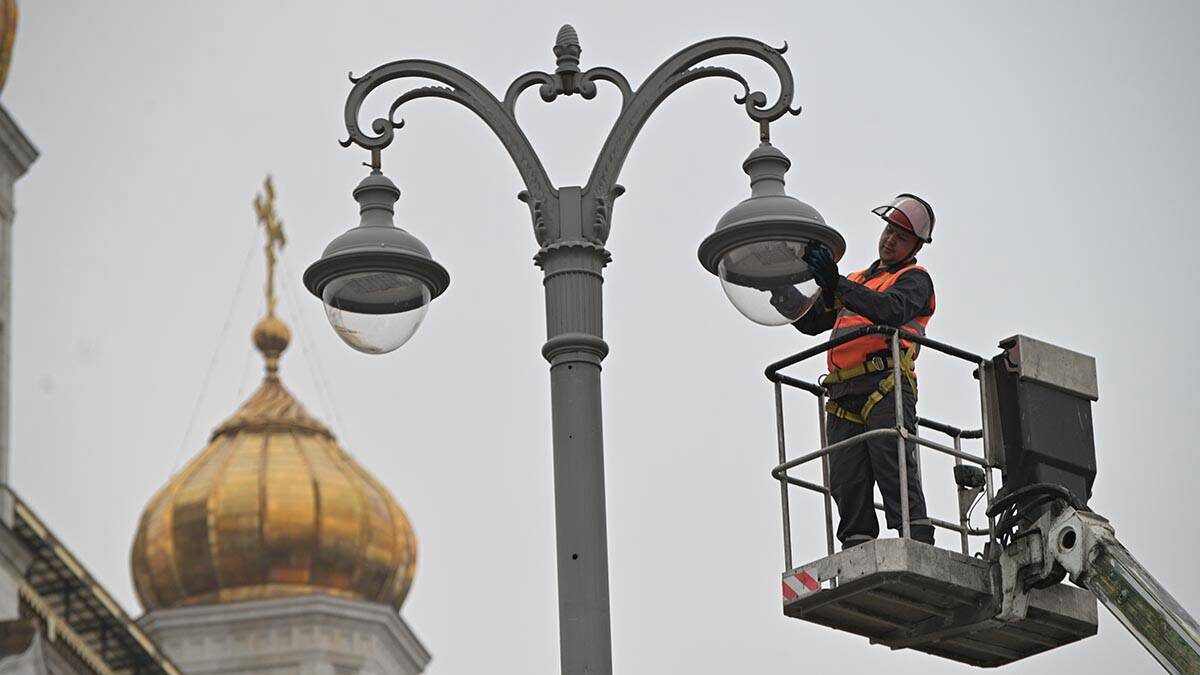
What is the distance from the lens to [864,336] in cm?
1662

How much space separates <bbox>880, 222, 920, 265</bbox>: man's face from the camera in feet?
55.4

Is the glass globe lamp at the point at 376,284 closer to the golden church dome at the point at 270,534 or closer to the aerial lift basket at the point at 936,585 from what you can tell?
the aerial lift basket at the point at 936,585

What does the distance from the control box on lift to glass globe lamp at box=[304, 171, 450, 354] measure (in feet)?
10.3

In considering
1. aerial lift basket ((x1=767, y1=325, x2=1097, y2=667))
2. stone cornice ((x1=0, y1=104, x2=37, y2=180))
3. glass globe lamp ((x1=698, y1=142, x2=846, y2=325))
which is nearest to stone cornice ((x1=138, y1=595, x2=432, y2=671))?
stone cornice ((x1=0, y1=104, x2=37, y2=180))

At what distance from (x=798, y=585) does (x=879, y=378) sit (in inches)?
43.8

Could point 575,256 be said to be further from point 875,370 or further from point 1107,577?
point 1107,577

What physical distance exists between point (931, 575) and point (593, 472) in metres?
2.08

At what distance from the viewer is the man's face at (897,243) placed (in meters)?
16.9

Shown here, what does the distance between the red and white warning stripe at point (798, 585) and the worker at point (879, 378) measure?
0.32 meters

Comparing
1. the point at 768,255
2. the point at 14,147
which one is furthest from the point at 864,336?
the point at 14,147

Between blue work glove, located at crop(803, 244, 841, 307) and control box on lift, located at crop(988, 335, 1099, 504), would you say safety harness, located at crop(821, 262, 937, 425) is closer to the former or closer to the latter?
control box on lift, located at crop(988, 335, 1099, 504)

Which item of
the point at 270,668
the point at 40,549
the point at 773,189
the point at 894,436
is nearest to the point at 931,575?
the point at 894,436

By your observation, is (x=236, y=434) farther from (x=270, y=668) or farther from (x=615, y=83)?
(x=615, y=83)

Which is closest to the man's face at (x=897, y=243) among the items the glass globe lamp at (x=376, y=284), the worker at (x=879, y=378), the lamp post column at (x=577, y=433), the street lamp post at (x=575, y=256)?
the worker at (x=879, y=378)
